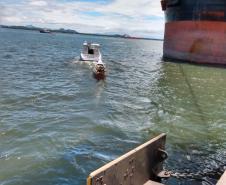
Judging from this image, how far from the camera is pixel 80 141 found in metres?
11.7

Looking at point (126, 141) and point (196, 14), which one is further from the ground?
point (196, 14)

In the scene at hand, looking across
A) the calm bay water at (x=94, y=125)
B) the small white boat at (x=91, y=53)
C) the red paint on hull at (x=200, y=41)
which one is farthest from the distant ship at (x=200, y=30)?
the calm bay water at (x=94, y=125)

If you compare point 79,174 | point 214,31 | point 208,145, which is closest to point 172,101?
point 208,145

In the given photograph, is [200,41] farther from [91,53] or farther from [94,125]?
[94,125]

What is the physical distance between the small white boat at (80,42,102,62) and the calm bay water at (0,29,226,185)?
11029 millimetres

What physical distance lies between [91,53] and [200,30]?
11.8m

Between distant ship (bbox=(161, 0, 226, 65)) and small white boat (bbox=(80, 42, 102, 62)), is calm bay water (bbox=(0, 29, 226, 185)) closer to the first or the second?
small white boat (bbox=(80, 42, 102, 62))

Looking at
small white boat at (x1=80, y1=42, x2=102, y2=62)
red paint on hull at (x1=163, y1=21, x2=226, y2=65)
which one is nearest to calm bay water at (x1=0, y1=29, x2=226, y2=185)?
small white boat at (x1=80, y1=42, x2=102, y2=62)

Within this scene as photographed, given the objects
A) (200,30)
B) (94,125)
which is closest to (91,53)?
(200,30)

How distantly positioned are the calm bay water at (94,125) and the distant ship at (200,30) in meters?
12.3

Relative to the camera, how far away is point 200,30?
37750 millimetres

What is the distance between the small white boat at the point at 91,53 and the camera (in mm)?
36978

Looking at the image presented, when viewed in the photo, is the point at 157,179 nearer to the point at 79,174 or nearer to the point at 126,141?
the point at 79,174

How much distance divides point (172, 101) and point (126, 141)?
8091mm
